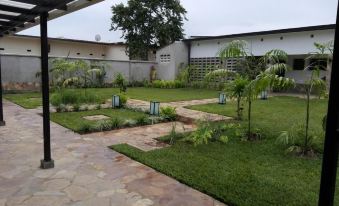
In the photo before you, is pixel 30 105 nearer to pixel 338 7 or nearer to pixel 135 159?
pixel 135 159

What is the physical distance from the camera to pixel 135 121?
7.48 m

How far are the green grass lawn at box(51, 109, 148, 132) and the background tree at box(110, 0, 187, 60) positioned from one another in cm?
1800

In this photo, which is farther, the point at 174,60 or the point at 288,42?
the point at 174,60

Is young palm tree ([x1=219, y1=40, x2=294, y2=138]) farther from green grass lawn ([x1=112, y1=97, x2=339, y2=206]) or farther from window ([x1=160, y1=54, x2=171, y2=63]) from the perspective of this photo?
window ([x1=160, y1=54, x2=171, y2=63])

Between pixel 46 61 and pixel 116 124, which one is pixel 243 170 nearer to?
pixel 46 61

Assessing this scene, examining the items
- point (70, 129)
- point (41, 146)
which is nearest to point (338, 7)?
point (41, 146)

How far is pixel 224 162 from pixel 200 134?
1.21m

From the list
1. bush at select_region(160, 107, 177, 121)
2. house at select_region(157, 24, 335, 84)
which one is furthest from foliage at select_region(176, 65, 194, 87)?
bush at select_region(160, 107, 177, 121)

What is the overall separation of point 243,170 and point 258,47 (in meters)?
14.2

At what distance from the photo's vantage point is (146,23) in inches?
1056

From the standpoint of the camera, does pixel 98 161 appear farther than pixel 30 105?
No

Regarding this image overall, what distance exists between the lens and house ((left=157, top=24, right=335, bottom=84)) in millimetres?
15023

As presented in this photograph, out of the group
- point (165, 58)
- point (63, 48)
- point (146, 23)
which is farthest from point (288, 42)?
point (63, 48)

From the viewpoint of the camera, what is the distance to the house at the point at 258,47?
15023 mm
